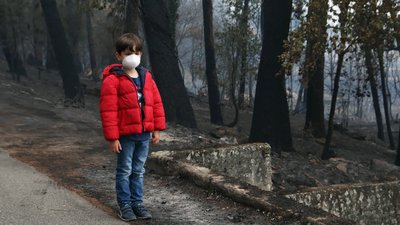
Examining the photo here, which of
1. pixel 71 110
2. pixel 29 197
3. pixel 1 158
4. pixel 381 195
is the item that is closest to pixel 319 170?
pixel 381 195

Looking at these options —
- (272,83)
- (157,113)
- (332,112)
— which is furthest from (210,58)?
(157,113)

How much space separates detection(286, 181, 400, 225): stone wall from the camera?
23.0ft

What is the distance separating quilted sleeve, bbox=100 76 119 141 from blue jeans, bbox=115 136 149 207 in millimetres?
207

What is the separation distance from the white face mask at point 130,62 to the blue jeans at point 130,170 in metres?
0.65

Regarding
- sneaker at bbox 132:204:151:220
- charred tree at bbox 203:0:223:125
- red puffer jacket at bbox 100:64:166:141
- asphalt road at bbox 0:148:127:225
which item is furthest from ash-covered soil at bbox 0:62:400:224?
charred tree at bbox 203:0:223:125

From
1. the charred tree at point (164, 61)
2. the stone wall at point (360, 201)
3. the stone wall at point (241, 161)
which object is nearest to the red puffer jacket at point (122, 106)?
the stone wall at point (360, 201)

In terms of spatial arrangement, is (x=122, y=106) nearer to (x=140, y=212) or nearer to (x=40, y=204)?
(x=140, y=212)

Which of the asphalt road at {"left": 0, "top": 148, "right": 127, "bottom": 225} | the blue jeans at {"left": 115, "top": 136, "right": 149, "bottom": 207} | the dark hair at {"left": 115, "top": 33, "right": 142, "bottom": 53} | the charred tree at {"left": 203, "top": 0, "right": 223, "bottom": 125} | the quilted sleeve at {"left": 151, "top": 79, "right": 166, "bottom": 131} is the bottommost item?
the asphalt road at {"left": 0, "top": 148, "right": 127, "bottom": 225}

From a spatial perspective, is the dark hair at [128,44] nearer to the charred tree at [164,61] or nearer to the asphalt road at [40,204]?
the asphalt road at [40,204]

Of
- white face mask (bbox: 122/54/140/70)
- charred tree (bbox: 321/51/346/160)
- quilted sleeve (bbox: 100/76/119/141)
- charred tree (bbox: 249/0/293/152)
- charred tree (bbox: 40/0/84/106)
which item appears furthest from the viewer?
charred tree (bbox: 40/0/84/106)

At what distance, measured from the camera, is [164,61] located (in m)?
14.9

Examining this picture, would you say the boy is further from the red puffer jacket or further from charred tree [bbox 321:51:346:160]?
charred tree [bbox 321:51:346:160]

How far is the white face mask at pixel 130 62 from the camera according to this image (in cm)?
481

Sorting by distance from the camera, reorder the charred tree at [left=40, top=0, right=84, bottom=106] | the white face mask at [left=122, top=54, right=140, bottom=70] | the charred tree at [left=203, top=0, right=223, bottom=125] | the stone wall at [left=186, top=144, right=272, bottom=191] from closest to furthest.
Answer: the white face mask at [left=122, top=54, right=140, bottom=70] → the stone wall at [left=186, top=144, right=272, bottom=191] → the charred tree at [left=203, top=0, right=223, bottom=125] → the charred tree at [left=40, top=0, right=84, bottom=106]
